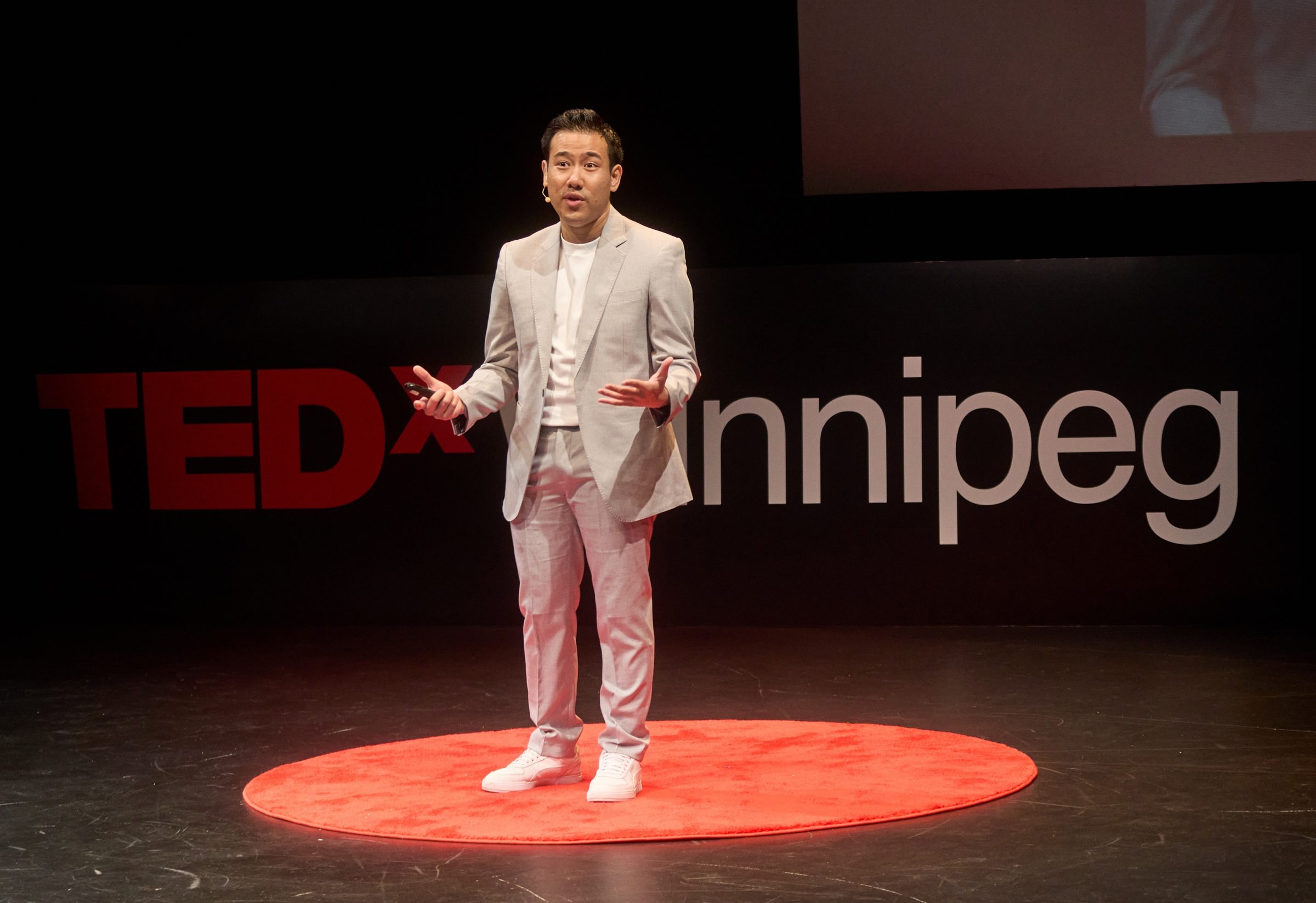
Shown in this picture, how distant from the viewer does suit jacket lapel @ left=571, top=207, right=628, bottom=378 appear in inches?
123

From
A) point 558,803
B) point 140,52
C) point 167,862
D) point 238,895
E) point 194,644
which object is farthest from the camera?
point 140,52

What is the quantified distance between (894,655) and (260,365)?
3.21m

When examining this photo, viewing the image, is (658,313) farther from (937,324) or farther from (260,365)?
(260,365)

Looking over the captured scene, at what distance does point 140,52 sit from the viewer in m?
6.41

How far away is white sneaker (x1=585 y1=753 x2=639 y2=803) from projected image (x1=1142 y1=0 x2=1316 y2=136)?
3814mm

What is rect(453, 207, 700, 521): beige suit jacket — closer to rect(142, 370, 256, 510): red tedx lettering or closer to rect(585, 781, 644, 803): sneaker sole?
rect(585, 781, 644, 803): sneaker sole

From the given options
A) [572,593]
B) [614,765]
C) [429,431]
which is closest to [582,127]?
[572,593]

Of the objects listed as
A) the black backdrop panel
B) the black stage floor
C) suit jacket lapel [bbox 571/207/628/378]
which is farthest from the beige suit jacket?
the black backdrop panel

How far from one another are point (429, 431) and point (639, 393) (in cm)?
387

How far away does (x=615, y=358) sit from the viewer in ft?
10.3

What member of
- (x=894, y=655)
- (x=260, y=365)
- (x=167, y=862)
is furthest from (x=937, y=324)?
(x=167, y=862)

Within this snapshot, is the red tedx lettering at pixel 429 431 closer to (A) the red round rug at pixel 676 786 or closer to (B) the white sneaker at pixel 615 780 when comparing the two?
(A) the red round rug at pixel 676 786

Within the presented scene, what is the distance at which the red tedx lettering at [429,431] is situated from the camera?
6.53 m

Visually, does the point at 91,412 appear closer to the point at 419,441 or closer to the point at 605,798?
the point at 419,441
